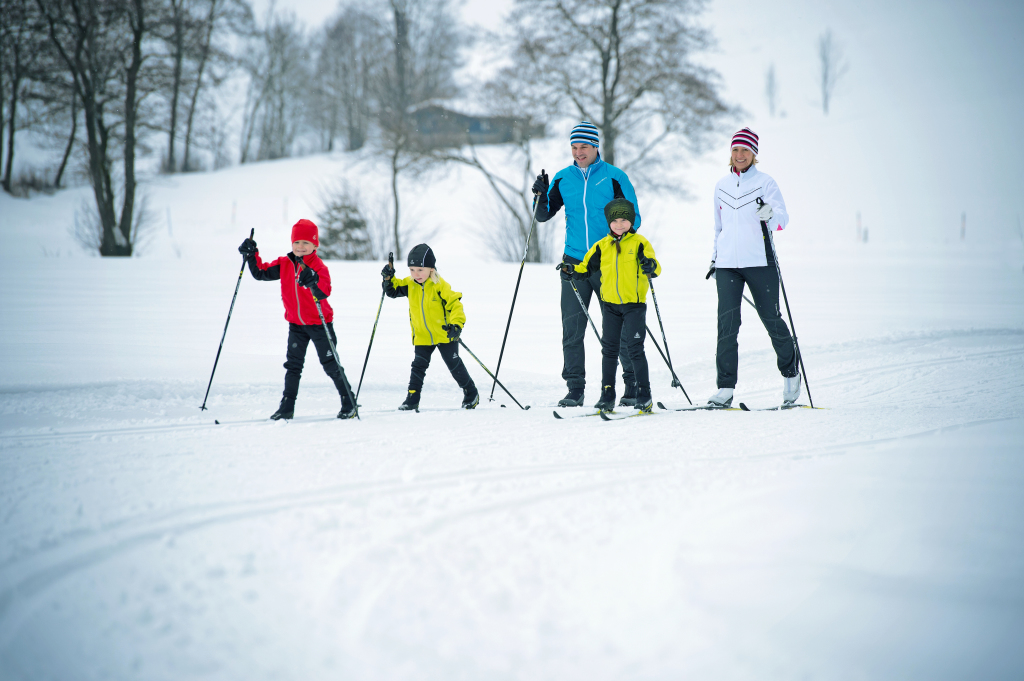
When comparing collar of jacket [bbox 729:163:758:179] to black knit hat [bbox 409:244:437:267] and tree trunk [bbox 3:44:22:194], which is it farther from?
tree trunk [bbox 3:44:22:194]

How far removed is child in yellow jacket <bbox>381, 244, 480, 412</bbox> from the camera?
4969mm

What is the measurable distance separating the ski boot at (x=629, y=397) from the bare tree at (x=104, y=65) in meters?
14.0

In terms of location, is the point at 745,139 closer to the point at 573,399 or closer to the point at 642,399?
the point at 642,399

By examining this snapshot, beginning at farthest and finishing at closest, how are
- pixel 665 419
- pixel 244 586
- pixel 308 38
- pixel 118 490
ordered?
1. pixel 308 38
2. pixel 665 419
3. pixel 118 490
4. pixel 244 586

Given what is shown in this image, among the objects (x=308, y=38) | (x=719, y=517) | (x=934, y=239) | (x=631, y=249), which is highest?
(x=308, y=38)

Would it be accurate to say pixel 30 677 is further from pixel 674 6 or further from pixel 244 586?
pixel 674 6

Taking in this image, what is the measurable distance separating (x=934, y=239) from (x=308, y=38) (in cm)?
3162

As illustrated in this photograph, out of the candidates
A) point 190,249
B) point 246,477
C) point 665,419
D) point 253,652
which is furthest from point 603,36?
point 253,652

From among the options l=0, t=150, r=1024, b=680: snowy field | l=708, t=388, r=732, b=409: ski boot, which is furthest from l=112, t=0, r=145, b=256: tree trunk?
l=708, t=388, r=732, b=409: ski boot

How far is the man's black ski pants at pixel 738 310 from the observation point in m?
4.47

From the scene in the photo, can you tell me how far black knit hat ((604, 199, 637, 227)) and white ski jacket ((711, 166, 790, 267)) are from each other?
1.94ft

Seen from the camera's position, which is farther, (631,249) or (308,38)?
(308,38)

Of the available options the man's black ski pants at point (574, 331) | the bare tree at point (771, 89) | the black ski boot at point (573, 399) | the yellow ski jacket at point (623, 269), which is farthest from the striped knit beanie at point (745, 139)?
the bare tree at point (771, 89)

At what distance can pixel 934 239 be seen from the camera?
73.1 ft
